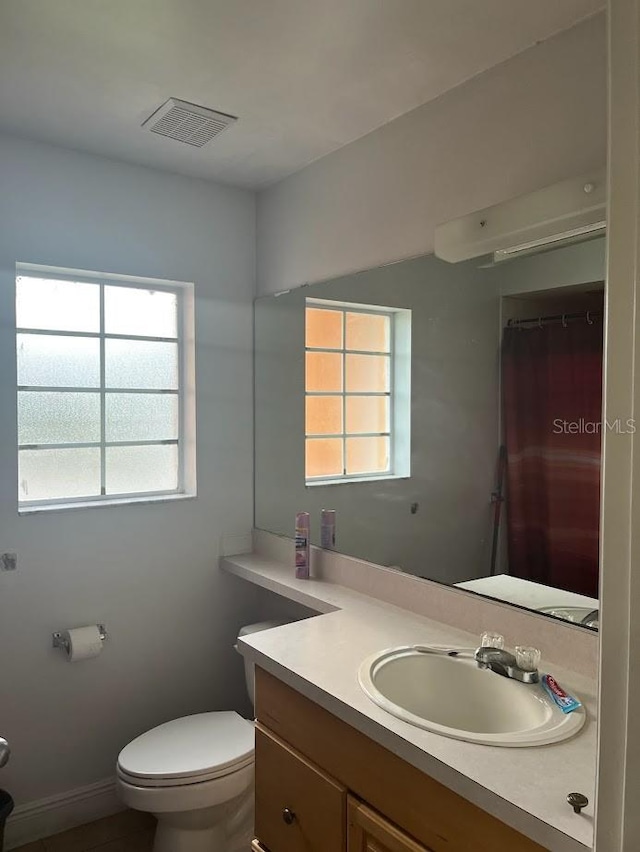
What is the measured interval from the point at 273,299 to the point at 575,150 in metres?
1.40

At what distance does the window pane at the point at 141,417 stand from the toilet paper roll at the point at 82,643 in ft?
2.39

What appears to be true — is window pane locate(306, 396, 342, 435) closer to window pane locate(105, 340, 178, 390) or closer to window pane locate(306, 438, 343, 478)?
window pane locate(306, 438, 343, 478)

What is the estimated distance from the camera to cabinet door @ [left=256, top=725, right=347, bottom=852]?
1.39 metres

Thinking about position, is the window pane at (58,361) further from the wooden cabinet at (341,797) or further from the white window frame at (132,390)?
the wooden cabinet at (341,797)

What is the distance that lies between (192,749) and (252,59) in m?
2.10

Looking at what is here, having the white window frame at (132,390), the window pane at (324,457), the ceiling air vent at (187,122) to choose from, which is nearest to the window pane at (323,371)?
the window pane at (324,457)

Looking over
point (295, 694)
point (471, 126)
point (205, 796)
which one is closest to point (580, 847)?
point (295, 694)

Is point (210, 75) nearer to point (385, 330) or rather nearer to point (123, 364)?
point (385, 330)

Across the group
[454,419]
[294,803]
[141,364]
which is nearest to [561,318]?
[454,419]

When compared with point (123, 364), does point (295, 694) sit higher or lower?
lower

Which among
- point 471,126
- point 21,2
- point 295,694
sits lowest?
point 295,694

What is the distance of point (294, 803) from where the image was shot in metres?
1.52

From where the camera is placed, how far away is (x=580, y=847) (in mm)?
908

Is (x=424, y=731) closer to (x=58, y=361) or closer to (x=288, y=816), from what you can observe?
(x=288, y=816)
